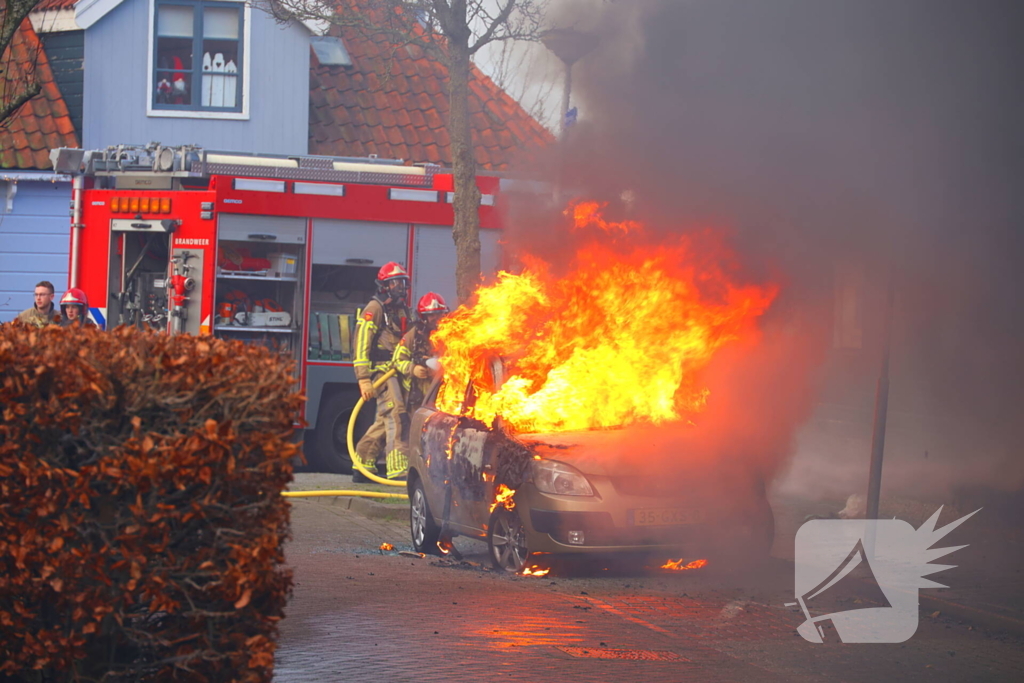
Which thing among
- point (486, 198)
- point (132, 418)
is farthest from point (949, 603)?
point (486, 198)

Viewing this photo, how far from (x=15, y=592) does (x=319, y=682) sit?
6.33 ft

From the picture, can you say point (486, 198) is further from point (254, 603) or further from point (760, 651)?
point (254, 603)

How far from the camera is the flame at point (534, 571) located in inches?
327

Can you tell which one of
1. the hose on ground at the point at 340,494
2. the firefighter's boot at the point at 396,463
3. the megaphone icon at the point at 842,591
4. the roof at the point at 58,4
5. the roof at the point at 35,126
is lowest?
the megaphone icon at the point at 842,591

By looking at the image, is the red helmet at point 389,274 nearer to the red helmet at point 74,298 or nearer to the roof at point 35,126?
the red helmet at point 74,298

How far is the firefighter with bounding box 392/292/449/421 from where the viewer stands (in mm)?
12562

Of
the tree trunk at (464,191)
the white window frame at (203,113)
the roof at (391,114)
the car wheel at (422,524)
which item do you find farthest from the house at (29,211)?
the car wheel at (422,524)

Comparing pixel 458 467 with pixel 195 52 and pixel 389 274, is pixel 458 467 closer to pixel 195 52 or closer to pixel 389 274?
pixel 389 274

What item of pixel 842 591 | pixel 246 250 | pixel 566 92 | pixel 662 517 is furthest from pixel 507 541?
pixel 246 250

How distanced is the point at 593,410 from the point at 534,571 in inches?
52.2

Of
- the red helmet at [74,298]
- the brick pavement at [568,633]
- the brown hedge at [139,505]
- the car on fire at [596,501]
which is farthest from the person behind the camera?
the red helmet at [74,298]

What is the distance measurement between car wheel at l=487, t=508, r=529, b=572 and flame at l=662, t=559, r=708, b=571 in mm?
1111

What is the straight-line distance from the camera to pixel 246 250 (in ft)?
44.8

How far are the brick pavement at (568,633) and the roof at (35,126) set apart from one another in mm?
12688
